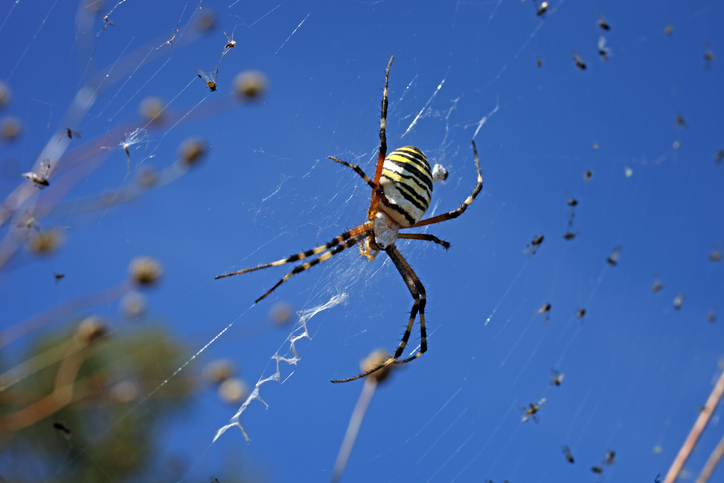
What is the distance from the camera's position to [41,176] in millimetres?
3234

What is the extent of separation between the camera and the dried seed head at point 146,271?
5.82m

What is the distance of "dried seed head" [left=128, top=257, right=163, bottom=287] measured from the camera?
5.82 metres

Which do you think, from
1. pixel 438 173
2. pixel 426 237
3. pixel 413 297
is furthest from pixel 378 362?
pixel 438 173

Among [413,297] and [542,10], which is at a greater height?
[542,10]

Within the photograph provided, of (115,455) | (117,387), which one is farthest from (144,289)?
(115,455)

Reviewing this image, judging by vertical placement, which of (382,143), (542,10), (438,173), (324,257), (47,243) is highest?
(542,10)

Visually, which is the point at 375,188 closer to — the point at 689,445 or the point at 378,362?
the point at 378,362

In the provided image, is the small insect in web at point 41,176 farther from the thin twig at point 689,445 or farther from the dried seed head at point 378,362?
the thin twig at point 689,445

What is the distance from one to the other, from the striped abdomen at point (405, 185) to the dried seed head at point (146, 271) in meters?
3.19

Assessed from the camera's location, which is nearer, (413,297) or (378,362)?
(413,297)

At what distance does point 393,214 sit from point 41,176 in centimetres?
275

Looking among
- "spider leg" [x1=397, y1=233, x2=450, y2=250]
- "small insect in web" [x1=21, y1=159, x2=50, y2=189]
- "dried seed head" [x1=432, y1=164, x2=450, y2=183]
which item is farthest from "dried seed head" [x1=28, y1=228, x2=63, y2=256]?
"dried seed head" [x1=432, y1=164, x2=450, y2=183]

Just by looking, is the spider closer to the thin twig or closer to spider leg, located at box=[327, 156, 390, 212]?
spider leg, located at box=[327, 156, 390, 212]

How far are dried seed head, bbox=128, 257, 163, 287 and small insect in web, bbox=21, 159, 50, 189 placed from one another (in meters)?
2.62
